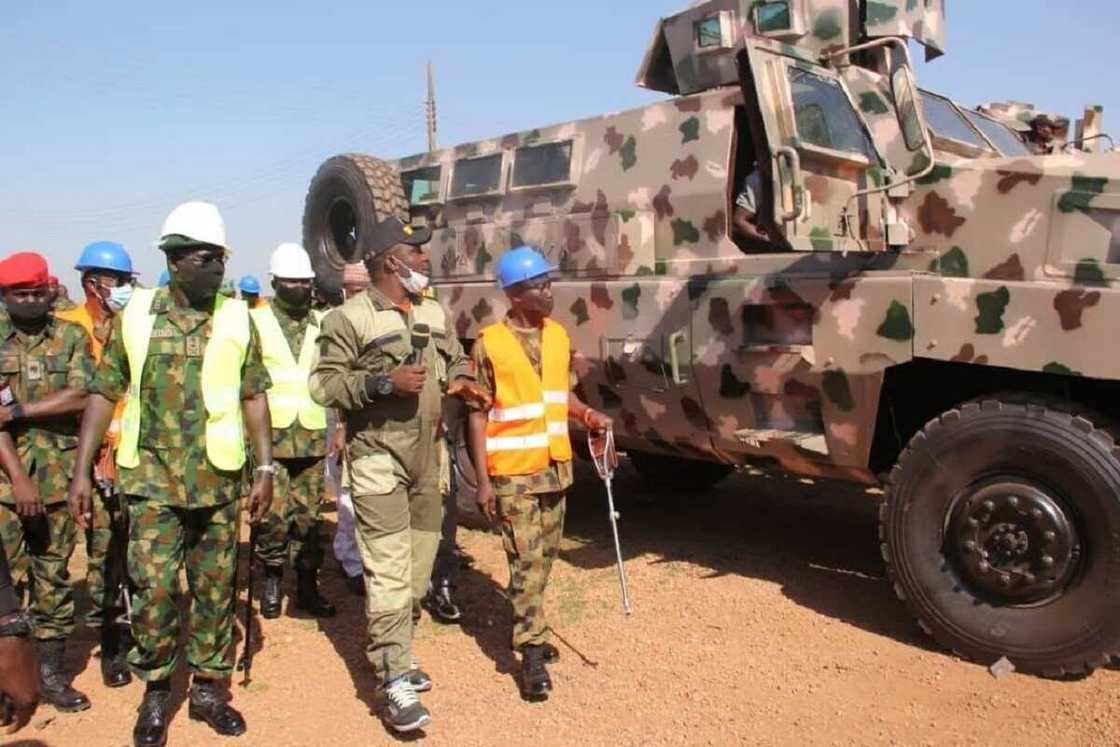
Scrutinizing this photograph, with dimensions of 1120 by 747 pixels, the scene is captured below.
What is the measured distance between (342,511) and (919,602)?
3.03m

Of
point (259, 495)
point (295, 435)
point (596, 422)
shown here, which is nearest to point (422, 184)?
point (295, 435)

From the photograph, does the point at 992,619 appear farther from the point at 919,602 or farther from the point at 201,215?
the point at 201,215

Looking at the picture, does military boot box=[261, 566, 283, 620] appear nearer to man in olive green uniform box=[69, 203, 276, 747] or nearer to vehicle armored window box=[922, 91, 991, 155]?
man in olive green uniform box=[69, 203, 276, 747]

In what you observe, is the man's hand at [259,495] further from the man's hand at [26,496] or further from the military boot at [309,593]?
the military boot at [309,593]

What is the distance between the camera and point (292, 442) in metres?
4.97

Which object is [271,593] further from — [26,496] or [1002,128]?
[1002,128]

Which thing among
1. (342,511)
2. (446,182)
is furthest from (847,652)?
(446,182)

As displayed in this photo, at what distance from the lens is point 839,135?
4.69 metres

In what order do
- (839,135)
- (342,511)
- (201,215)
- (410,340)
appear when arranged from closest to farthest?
(201,215) → (410,340) → (839,135) → (342,511)

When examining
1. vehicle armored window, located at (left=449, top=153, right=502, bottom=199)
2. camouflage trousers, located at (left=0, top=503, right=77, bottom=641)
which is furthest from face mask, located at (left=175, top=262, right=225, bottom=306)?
vehicle armored window, located at (left=449, top=153, right=502, bottom=199)

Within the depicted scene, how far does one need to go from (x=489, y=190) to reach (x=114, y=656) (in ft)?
11.6

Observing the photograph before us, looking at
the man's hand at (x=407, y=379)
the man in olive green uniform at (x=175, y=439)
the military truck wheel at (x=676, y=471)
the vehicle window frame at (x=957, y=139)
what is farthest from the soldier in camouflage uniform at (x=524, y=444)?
the military truck wheel at (x=676, y=471)

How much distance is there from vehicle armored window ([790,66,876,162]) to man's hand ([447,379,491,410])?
5.95 ft

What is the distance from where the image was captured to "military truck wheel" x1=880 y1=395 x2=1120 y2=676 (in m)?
3.81
